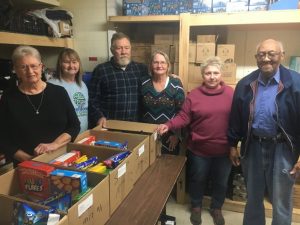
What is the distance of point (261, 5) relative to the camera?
7.37 feet

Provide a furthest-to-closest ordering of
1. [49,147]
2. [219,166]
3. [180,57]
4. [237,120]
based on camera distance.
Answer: [180,57] < [219,166] < [237,120] < [49,147]

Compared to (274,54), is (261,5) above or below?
above

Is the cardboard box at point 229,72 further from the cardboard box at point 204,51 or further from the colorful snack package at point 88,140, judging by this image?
the colorful snack package at point 88,140

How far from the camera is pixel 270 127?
163cm

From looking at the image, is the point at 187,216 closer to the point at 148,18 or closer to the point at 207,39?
the point at 207,39

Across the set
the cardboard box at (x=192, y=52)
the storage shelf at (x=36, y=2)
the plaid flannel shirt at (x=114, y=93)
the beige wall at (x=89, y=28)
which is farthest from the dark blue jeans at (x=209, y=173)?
the storage shelf at (x=36, y=2)

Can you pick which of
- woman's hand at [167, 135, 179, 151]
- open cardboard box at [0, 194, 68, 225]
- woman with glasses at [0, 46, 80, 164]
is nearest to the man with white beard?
woman's hand at [167, 135, 179, 151]

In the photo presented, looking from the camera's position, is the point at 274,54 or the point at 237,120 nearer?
the point at 274,54

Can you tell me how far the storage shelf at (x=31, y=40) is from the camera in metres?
2.03

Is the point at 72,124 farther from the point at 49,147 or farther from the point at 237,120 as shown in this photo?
the point at 237,120

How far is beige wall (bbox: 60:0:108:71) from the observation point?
8.85ft

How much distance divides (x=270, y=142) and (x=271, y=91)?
0.31 m

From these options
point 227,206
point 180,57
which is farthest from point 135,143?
point 227,206

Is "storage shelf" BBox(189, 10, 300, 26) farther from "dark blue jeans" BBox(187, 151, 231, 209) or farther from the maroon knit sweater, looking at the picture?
Result: "dark blue jeans" BBox(187, 151, 231, 209)
